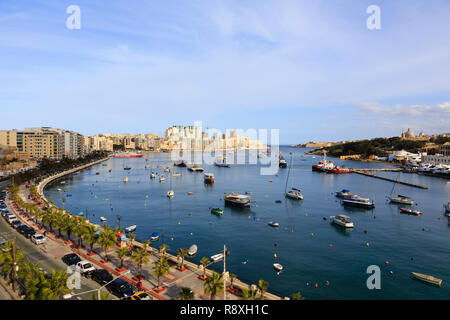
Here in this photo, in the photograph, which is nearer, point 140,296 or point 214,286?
point 214,286

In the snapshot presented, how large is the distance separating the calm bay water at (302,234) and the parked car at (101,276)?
13768 mm

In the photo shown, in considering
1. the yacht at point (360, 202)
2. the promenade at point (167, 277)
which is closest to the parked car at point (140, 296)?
the promenade at point (167, 277)

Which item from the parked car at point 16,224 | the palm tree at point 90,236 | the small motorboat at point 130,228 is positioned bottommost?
the small motorboat at point 130,228

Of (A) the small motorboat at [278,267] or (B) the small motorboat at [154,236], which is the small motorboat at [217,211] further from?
(A) the small motorboat at [278,267]

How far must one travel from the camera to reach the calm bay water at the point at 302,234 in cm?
3422

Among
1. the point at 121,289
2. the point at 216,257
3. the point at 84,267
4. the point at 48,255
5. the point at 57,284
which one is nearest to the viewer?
the point at 57,284

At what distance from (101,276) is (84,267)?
3.15m

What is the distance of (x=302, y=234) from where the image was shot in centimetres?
5081

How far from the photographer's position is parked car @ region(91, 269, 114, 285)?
2702 centimetres

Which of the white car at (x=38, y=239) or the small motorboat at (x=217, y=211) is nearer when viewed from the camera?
the white car at (x=38, y=239)

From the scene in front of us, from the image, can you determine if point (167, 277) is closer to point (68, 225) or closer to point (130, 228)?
point (68, 225)

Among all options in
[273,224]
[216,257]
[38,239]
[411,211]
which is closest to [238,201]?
[273,224]

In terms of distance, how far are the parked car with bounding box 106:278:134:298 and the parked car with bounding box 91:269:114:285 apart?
3.35 feet
